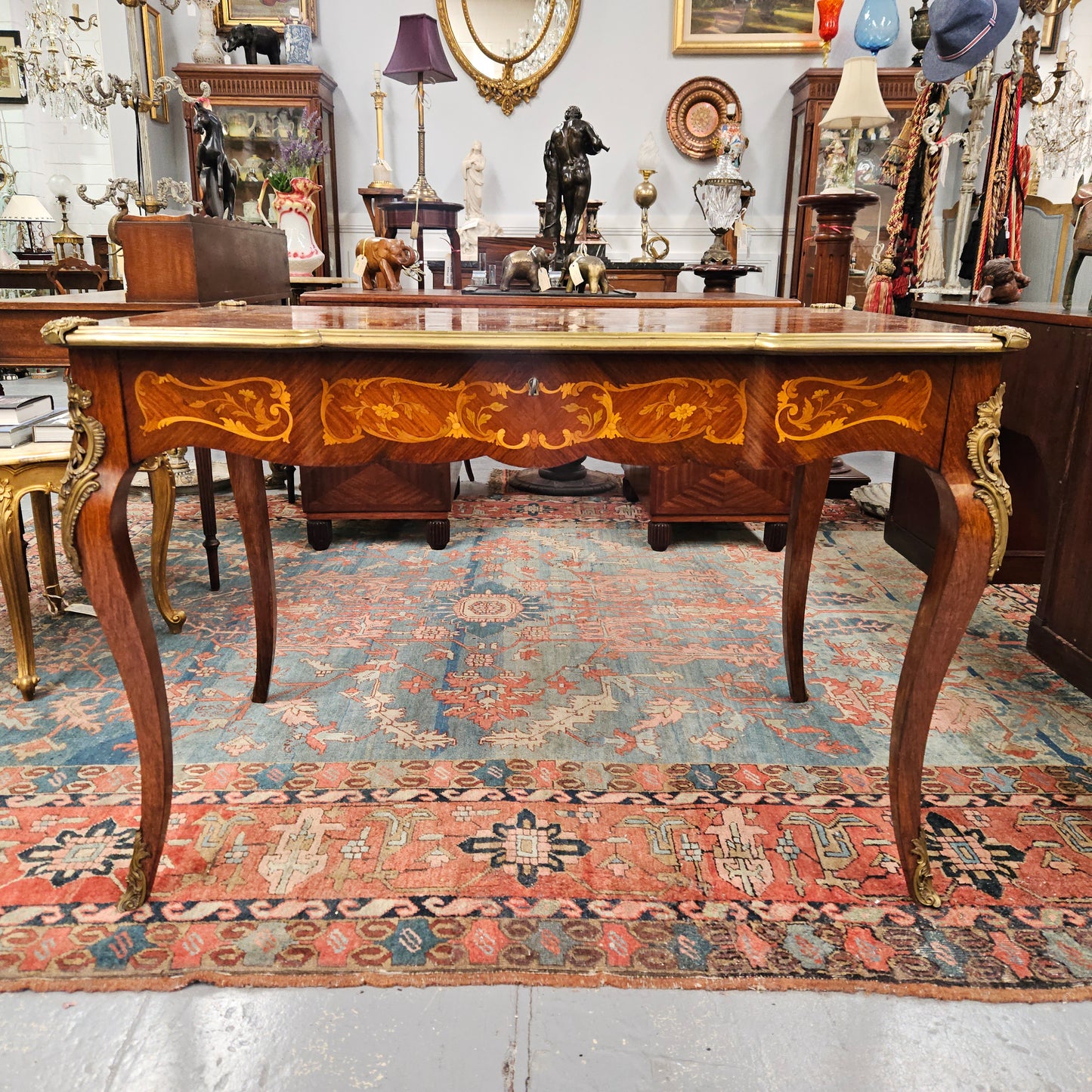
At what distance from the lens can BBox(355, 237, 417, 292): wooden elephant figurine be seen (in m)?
→ 3.39

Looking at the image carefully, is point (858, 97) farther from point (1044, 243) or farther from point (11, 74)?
point (11, 74)

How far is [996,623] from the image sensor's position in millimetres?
2588

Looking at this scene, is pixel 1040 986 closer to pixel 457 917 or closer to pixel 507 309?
pixel 457 917

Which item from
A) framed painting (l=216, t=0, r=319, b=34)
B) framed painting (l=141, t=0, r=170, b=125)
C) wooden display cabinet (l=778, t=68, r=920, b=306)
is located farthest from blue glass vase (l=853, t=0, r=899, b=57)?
framed painting (l=141, t=0, r=170, b=125)

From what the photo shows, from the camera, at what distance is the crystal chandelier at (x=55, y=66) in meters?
5.81

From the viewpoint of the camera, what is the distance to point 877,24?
518cm

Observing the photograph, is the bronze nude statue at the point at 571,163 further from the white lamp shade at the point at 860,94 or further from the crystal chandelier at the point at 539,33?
the crystal chandelier at the point at 539,33

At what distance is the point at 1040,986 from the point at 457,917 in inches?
34.4

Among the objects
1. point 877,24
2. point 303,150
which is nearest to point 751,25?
point 877,24

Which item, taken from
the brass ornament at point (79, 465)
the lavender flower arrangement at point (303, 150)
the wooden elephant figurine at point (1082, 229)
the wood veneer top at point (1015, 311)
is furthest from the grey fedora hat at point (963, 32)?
the lavender flower arrangement at point (303, 150)

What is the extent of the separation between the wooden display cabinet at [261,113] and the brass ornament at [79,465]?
4.90m

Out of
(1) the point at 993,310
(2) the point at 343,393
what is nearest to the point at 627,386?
(2) the point at 343,393

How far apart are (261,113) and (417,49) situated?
8.87ft

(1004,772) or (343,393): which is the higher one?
(343,393)
